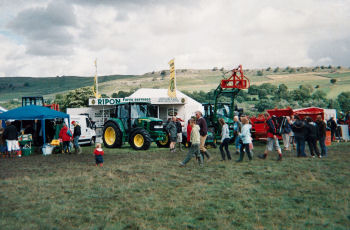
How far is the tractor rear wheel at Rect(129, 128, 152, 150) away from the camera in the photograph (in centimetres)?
1528

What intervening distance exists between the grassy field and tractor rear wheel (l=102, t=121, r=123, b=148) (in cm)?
621

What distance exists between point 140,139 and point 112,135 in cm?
215

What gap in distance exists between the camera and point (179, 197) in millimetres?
6250

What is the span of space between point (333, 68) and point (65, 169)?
10674cm

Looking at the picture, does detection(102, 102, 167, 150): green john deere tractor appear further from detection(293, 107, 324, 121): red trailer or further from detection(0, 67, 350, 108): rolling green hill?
detection(0, 67, 350, 108): rolling green hill

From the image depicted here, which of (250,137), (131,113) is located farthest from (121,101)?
(250,137)

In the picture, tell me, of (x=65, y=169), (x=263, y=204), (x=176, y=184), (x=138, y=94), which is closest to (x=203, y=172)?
(x=176, y=184)

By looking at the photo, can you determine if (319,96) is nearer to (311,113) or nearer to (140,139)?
(311,113)

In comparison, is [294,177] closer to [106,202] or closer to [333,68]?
[106,202]

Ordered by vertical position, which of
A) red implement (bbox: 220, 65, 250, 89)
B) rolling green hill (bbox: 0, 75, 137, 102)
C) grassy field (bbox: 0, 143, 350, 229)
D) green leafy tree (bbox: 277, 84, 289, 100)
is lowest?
grassy field (bbox: 0, 143, 350, 229)

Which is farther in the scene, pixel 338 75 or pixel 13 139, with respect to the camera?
pixel 338 75

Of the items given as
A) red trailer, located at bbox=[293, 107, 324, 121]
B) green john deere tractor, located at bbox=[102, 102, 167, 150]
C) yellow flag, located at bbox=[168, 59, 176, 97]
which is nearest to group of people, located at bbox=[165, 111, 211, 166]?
green john deere tractor, located at bbox=[102, 102, 167, 150]

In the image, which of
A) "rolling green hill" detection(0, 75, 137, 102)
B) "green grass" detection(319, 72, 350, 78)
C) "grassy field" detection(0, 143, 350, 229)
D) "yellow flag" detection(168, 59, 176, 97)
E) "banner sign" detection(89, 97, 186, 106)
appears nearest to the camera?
"grassy field" detection(0, 143, 350, 229)

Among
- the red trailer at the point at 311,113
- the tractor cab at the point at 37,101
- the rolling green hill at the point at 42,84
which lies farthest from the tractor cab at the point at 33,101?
the rolling green hill at the point at 42,84
